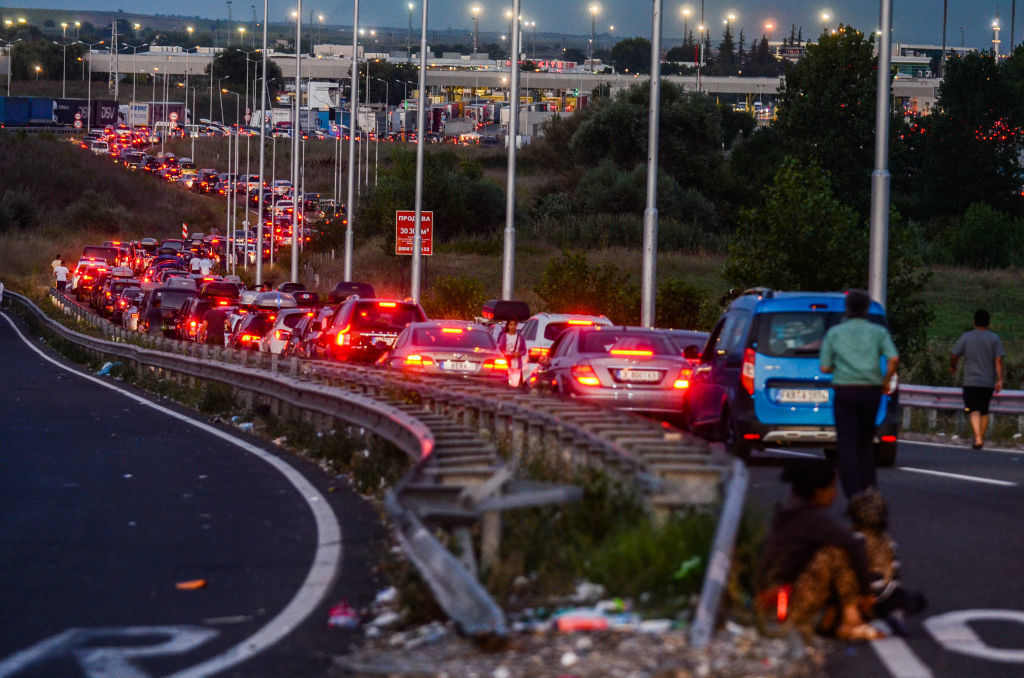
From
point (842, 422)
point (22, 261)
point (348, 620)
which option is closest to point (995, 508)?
point (842, 422)

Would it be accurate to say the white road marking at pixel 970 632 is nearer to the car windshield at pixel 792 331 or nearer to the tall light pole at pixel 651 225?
the car windshield at pixel 792 331

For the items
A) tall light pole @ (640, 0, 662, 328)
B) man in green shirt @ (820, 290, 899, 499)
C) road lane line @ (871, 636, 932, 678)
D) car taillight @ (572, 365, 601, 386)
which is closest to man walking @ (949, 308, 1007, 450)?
car taillight @ (572, 365, 601, 386)

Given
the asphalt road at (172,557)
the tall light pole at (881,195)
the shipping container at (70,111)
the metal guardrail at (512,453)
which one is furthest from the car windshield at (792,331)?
the shipping container at (70,111)

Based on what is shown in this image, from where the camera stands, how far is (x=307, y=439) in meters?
21.2

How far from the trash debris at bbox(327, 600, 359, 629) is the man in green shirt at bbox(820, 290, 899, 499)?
428cm

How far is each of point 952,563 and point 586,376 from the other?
470 inches

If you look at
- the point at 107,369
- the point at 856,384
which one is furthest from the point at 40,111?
the point at 856,384

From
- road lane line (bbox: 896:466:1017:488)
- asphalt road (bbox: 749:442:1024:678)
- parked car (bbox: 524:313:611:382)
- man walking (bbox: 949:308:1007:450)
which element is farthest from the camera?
parked car (bbox: 524:313:611:382)

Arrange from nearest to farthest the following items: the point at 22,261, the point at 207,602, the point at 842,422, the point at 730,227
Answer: the point at 207,602 < the point at 842,422 < the point at 730,227 < the point at 22,261

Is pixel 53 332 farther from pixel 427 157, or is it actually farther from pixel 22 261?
pixel 22 261

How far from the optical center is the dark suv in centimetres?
3095

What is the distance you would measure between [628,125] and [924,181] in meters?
18.5

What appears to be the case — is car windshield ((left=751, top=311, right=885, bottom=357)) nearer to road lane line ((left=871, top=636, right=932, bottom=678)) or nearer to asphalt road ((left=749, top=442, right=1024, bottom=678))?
asphalt road ((left=749, top=442, right=1024, bottom=678))

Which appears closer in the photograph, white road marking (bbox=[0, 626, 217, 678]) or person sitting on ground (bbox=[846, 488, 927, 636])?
white road marking (bbox=[0, 626, 217, 678])
